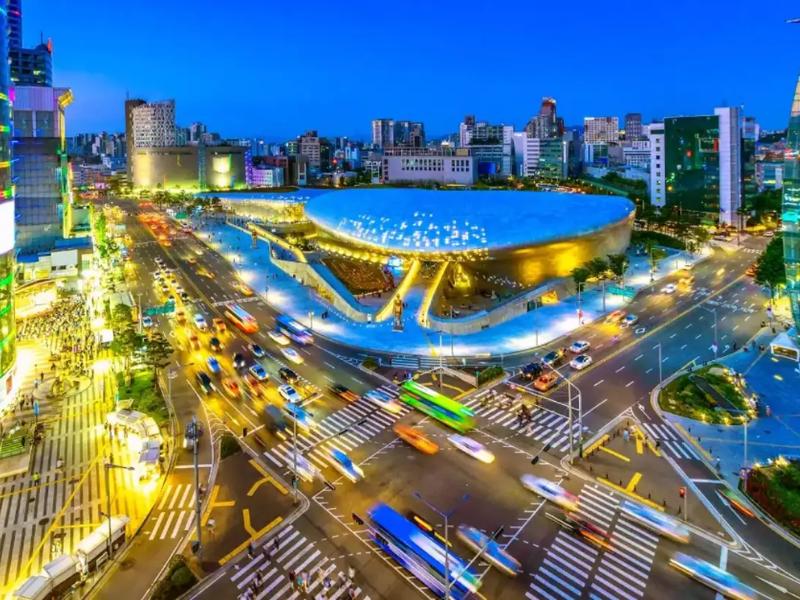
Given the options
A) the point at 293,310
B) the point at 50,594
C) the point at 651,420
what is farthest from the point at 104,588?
the point at 293,310

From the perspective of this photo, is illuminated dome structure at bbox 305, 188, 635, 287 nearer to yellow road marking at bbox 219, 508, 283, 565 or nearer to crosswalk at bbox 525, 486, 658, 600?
crosswalk at bbox 525, 486, 658, 600

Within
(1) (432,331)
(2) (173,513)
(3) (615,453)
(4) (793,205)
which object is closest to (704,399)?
(3) (615,453)

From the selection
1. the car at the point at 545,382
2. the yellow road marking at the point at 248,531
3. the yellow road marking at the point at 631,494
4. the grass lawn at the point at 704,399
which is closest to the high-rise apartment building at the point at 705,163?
the grass lawn at the point at 704,399

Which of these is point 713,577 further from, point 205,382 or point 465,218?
point 465,218

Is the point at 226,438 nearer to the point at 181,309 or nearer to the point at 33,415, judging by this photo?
the point at 33,415

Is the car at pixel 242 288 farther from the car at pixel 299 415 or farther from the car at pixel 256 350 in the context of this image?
the car at pixel 299 415

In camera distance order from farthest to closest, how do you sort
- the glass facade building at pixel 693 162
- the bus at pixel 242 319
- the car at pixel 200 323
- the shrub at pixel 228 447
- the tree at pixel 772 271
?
the glass facade building at pixel 693 162, the tree at pixel 772 271, the car at pixel 200 323, the bus at pixel 242 319, the shrub at pixel 228 447

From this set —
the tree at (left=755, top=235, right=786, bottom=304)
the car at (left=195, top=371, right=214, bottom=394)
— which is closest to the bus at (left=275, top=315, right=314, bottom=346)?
the car at (left=195, top=371, right=214, bottom=394)
